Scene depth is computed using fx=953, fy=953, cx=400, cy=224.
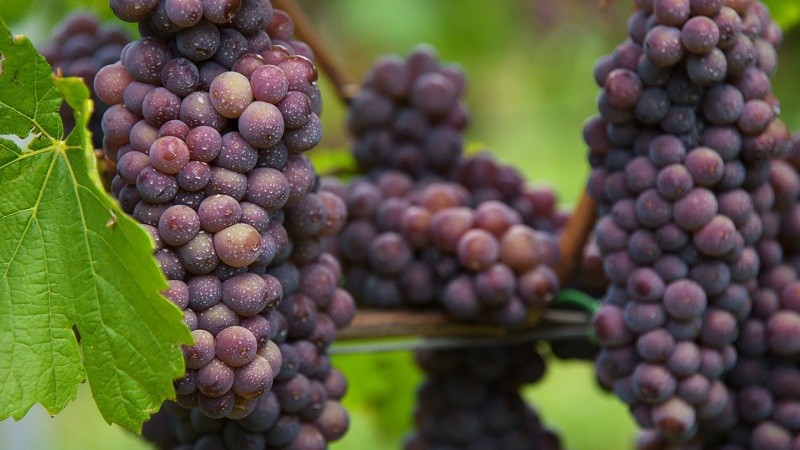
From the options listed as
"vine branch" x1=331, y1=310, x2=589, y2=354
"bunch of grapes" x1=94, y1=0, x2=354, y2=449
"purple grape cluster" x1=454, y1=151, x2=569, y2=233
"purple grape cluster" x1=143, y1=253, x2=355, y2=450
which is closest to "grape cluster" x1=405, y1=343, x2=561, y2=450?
"vine branch" x1=331, y1=310, x2=589, y2=354

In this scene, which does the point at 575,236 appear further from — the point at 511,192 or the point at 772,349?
the point at 772,349

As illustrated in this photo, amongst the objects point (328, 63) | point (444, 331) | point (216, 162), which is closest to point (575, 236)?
point (444, 331)

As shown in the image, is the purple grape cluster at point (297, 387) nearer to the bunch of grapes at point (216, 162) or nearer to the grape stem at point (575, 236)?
the bunch of grapes at point (216, 162)

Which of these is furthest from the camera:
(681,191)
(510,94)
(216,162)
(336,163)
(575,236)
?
(510,94)

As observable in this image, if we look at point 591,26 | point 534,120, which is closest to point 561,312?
point 591,26

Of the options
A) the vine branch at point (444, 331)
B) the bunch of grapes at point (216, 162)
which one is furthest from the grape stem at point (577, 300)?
the bunch of grapes at point (216, 162)
